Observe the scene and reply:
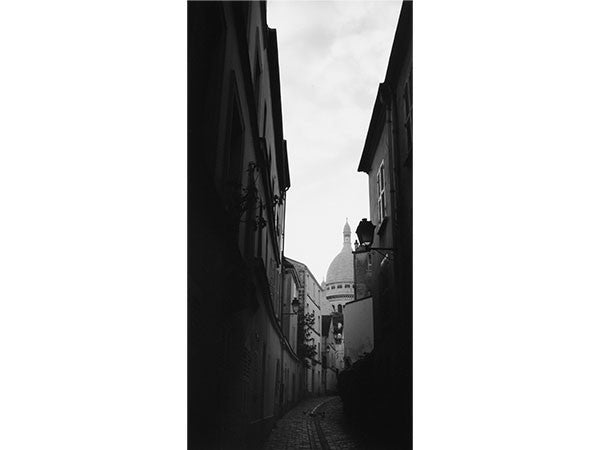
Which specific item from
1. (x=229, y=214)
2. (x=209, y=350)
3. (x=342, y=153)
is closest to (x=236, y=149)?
(x=229, y=214)

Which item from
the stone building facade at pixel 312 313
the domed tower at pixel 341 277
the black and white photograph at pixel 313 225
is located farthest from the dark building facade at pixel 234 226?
the domed tower at pixel 341 277

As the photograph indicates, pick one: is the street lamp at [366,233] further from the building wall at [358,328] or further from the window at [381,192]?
the building wall at [358,328]

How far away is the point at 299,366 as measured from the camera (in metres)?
3.09

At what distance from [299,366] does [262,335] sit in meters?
0.41

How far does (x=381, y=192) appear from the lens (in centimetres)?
309

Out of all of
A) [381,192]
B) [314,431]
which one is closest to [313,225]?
[381,192]

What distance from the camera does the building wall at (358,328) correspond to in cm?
304

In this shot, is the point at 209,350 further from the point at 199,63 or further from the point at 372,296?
the point at 199,63

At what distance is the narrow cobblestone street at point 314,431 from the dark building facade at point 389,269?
106mm

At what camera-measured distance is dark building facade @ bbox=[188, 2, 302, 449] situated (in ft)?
7.97

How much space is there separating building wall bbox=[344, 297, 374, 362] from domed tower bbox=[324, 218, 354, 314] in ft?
0.29

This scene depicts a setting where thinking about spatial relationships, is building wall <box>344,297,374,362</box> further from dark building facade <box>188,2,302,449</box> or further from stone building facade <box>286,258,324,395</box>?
dark building facade <box>188,2,302,449</box>

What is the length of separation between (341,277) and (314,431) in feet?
2.65

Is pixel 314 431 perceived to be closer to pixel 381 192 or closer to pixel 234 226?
pixel 234 226
